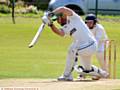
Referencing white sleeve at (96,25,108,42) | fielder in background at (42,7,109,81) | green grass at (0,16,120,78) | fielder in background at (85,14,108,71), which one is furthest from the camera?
green grass at (0,16,120,78)

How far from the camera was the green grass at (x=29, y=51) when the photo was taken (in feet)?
58.5

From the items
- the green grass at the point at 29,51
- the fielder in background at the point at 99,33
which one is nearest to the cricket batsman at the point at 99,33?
the fielder in background at the point at 99,33

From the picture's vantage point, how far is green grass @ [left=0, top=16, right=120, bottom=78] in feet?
58.5

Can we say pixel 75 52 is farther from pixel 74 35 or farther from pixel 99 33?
→ pixel 99 33

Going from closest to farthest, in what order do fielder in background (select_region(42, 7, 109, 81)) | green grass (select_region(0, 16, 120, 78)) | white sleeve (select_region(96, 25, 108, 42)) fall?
1. fielder in background (select_region(42, 7, 109, 81))
2. white sleeve (select_region(96, 25, 108, 42))
3. green grass (select_region(0, 16, 120, 78))

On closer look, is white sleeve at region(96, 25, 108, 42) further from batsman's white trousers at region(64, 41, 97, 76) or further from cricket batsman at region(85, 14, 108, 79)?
batsman's white trousers at region(64, 41, 97, 76)

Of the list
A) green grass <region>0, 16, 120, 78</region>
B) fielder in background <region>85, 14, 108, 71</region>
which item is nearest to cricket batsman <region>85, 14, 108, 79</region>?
fielder in background <region>85, 14, 108, 71</region>

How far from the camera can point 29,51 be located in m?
23.9

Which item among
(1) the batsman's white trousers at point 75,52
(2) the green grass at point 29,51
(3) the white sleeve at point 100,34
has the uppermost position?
(3) the white sleeve at point 100,34

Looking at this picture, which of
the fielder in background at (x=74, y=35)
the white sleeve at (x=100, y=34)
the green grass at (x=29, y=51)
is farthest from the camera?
the green grass at (x=29, y=51)

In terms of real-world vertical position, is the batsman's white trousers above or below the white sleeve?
below

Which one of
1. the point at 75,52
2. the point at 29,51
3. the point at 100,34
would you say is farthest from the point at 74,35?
the point at 29,51

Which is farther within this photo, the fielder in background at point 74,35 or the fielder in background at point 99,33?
the fielder in background at point 99,33

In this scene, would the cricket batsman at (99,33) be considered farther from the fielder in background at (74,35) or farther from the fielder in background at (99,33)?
the fielder in background at (74,35)
